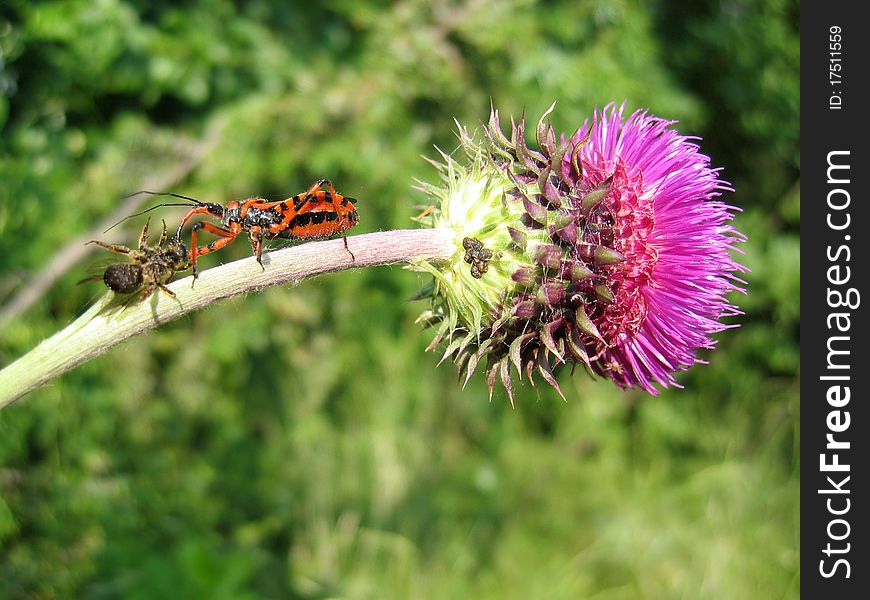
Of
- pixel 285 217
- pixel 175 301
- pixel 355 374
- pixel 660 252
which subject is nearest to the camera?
pixel 175 301

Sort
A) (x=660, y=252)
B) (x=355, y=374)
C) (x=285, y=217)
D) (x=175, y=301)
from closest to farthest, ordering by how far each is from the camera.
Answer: (x=175, y=301) < (x=285, y=217) < (x=660, y=252) < (x=355, y=374)

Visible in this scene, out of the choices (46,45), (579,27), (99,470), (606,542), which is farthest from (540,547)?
(46,45)

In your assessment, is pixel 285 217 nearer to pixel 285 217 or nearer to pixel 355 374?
pixel 285 217

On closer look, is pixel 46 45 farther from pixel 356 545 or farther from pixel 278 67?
pixel 356 545

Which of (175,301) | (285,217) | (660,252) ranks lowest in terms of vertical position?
(175,301)

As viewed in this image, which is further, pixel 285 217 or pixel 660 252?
pixel 660 252

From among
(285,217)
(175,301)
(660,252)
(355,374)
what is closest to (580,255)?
(660,252)

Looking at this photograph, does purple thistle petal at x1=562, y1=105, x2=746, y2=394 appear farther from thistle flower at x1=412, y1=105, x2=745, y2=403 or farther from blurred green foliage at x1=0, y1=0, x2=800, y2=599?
blurred green foliage at x1=0, y1=0, x2=800, y2=599
